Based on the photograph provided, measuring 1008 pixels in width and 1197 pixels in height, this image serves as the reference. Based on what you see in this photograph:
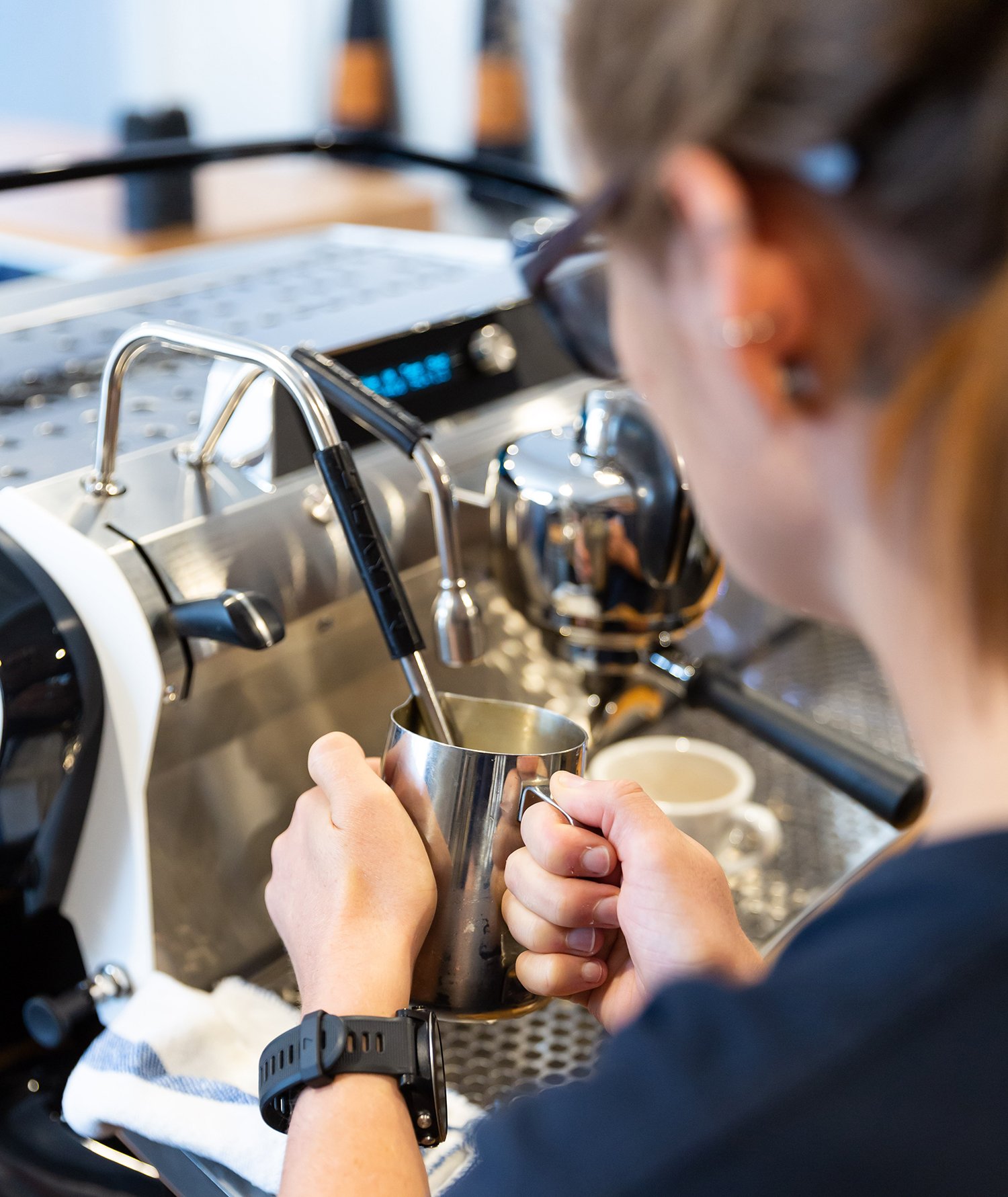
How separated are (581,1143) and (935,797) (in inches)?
5.3

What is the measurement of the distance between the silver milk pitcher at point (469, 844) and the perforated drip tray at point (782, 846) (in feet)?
0.34

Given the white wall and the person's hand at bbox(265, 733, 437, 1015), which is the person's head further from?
the white wall

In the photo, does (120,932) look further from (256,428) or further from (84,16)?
(84,16)

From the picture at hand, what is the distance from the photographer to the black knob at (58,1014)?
605mm

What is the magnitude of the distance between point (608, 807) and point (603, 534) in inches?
8.3

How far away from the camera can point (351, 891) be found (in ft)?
1.66

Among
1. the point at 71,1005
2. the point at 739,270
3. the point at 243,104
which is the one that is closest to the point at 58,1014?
the point at 71,1005

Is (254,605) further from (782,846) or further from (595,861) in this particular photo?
(782,846)

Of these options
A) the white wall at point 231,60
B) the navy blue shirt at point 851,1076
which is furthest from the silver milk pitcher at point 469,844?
the white wall at point 231,60

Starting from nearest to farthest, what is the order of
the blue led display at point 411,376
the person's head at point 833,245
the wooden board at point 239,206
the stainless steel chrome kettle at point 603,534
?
the person's head at point 833,245, the stainless steel chrome kettle at point 603,534, the blue led display at point 411,376, the wooden board at point 239,206

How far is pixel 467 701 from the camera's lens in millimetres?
583

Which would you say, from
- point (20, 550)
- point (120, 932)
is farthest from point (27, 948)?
point (20, 550)

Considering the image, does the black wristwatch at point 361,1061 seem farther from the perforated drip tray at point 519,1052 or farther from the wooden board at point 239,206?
the wooden board at point 239,206

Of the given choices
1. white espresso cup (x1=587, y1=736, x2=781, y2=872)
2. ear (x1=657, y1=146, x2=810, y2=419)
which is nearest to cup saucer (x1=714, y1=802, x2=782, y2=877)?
white espresso cup (x1=587, y1=736, x2=781, y2=872)
